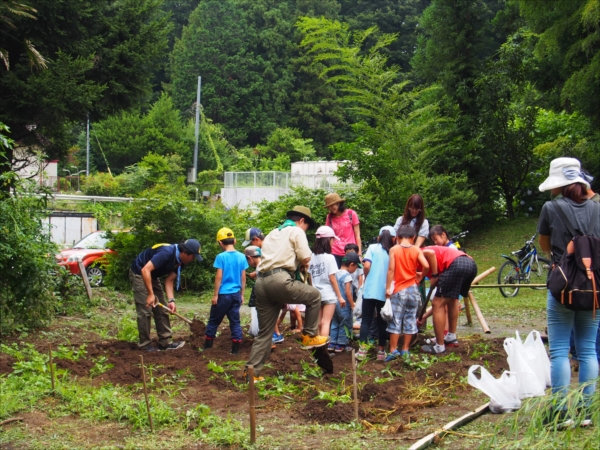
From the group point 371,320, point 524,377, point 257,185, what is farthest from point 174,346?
point 257,185

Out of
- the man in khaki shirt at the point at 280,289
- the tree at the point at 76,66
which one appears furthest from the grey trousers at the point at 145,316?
the tree at the point at 76,66

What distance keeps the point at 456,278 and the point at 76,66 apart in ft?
35.7

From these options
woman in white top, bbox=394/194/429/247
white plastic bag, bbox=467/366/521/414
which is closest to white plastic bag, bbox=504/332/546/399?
white plastic bag, bbox=467/366/521/414

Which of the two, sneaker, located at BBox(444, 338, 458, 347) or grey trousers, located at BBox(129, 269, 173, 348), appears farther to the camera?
grey trousers, located at BBox(129, 269, 173, 348)

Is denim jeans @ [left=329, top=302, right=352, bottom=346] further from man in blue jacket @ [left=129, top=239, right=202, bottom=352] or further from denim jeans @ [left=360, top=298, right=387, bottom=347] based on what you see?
man in blue jacket @ [left=129, top=239, right=202, bottom=352]

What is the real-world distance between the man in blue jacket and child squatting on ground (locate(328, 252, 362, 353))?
72.7 inches

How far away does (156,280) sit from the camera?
9.35 meters

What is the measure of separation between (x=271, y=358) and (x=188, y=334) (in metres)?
2.76

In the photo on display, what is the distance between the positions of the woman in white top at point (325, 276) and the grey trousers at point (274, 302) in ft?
3.04

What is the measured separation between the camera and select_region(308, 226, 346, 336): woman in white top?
26.9 ft

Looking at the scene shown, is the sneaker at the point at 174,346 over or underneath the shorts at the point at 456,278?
underneath

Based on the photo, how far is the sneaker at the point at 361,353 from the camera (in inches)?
326

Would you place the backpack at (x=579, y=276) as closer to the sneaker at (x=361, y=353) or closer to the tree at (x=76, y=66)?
the sneaker at (x=361, y=353)

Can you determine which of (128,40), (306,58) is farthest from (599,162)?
(306,58)
